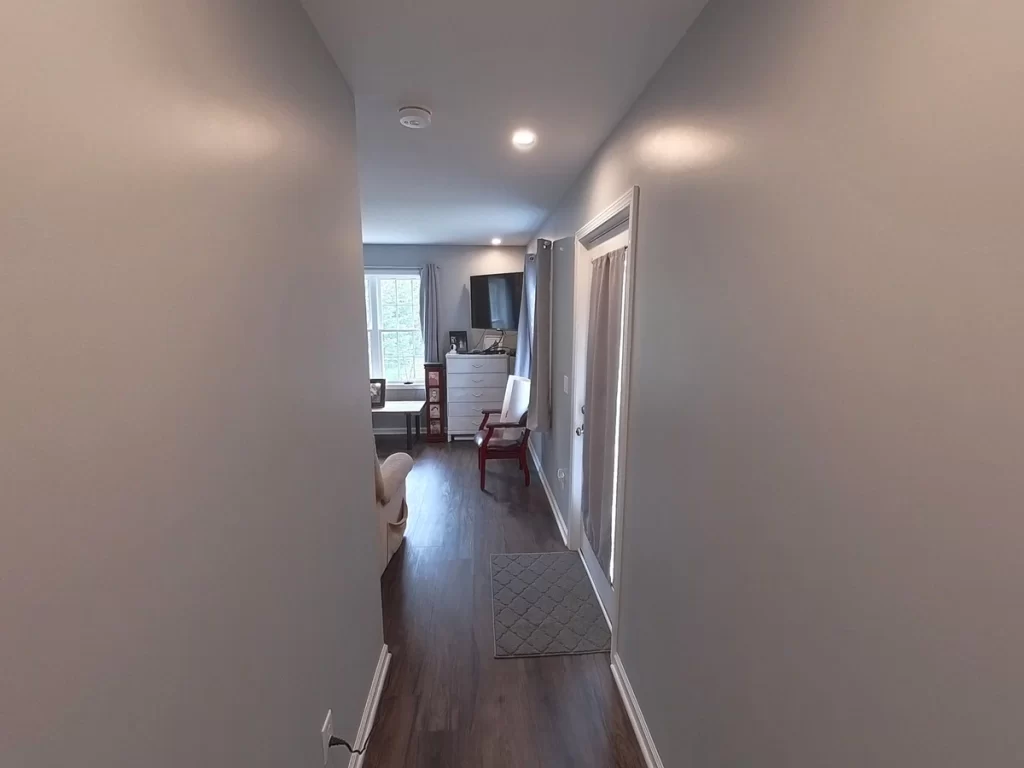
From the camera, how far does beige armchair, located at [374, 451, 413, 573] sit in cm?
A: 267

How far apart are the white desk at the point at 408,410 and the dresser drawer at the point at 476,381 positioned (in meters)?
0.48

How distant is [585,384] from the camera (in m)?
2.77

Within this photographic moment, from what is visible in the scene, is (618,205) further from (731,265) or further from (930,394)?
(930,394)

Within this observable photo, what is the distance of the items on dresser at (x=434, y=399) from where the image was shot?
554 centimetres

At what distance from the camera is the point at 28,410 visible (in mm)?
472

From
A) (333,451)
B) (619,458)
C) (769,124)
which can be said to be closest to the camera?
(769,124)

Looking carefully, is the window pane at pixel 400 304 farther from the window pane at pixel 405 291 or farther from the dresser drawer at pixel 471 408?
the dresser drawer at pixel 471 408

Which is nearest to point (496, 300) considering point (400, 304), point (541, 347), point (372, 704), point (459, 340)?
point (459, 340)

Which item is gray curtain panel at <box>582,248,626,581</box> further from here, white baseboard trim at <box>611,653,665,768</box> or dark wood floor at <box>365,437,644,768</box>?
dark wood floor at <box>365,437,644,768</box>

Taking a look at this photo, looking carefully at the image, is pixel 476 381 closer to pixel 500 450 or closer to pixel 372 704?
pixel 500 450

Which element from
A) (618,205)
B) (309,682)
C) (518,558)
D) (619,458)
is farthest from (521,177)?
(309,682)

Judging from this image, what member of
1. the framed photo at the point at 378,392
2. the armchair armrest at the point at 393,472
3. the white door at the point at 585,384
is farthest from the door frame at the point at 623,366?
the framed photo at the point at 378,392

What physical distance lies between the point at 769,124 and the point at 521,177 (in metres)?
2.05

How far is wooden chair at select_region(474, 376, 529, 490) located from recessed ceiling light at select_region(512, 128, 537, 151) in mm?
2254
